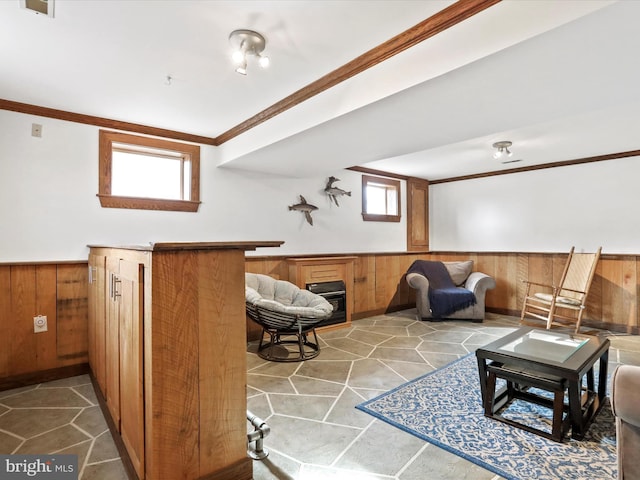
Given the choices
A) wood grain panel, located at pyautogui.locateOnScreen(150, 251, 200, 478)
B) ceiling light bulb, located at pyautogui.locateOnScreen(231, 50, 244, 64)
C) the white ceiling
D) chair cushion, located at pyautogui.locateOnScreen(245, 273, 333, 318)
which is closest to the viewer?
wood grain panel, located at pyautogui.locateOnScreen(150, 251, 200, 478)

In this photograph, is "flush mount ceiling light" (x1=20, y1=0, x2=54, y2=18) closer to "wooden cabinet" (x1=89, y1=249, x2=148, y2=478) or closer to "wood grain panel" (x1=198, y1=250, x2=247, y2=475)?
"wooden cabinet" (x1=89, y1=249, x2=148, y2=478)

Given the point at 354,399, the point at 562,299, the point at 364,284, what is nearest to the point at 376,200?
the point at 364,284

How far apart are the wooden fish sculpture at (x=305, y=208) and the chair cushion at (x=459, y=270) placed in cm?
238

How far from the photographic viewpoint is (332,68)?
7.82 ft

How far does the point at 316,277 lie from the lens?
4.46m

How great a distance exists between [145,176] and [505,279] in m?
5.16

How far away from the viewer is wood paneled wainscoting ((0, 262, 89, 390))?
288 cm

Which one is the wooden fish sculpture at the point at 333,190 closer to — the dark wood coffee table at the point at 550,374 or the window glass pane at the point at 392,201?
the window glass pane at the point at 392,201

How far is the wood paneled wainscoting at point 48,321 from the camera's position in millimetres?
2885

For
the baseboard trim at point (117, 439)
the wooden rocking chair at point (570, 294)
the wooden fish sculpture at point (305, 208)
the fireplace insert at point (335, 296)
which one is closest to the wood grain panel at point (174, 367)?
the baseboard trim at point (117, 439)

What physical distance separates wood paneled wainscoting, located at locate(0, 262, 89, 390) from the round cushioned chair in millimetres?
1498

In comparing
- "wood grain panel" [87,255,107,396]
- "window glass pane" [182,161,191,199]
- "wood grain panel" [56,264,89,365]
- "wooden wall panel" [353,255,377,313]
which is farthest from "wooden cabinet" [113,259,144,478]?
"wooden wall panel" [353,255,377,313]

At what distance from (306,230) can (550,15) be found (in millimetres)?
3552

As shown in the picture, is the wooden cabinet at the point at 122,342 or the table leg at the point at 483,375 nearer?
the wooden cabinet at the point at 122,342
